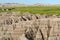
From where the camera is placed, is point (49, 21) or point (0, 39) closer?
point (0, 39)

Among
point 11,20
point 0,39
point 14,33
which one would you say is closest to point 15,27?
point 14,33

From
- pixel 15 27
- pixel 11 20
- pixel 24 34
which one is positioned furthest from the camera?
pixel 11 20

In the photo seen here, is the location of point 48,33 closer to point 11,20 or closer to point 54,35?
point 54,35

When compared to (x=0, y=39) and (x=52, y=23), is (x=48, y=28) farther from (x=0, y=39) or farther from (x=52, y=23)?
(x=0, y=39)

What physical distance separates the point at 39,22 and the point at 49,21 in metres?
1.34

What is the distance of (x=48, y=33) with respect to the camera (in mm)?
30906

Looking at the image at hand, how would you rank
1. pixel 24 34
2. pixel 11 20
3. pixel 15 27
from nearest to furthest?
pixel 24 34 < pixel 15 27 < pixel 11 20

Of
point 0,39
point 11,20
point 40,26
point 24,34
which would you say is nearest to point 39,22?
→ point 40,26

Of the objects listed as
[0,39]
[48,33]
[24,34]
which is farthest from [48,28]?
[0,39]

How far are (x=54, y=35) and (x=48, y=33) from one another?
1180 millimetres

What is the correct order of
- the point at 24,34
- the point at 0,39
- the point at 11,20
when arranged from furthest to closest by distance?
the point at 11,20 < the point at 24,34 < the point at 0,39

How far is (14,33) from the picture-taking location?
3025 cm

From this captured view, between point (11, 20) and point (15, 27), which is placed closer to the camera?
point (15, 27)

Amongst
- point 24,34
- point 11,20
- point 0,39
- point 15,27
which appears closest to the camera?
point 0,39
